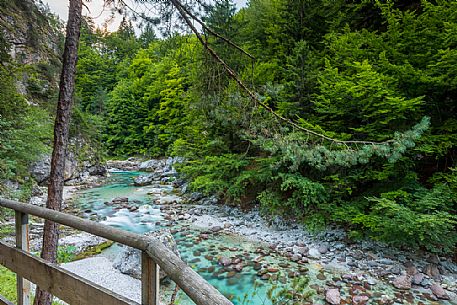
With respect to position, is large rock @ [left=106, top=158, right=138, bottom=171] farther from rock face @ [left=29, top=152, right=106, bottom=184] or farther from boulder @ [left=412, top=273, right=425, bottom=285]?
boulder @ [left=412, top=273, right=425, bottom=285]

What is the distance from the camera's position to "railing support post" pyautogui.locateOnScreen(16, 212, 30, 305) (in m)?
1.75

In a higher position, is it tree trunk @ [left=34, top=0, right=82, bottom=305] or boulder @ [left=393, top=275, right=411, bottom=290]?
tree trunk @ [left=34, top=0, right=82, bottom=305]

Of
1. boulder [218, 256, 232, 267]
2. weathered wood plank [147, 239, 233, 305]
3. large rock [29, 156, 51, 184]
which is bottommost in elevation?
boulder [218, 256, 232, 267]

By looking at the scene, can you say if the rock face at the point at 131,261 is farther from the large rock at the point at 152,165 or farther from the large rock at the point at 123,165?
the large rock at the point at 123,165

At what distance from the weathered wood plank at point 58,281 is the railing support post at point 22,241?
0.16 feet

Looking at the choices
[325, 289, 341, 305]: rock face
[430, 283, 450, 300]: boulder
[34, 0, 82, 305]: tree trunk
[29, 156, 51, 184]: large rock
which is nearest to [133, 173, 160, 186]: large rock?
[29, 156, 51, 184]: large rock

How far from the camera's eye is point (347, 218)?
6449 mm

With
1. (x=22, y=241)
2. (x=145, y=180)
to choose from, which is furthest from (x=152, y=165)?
(x=22, y=241)

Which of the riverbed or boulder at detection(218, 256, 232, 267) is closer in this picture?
the riverbed

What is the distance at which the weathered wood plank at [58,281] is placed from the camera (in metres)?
1.18

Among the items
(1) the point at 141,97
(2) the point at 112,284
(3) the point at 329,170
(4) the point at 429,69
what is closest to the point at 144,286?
(2) the point at 112,284

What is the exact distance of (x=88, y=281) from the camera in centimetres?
127

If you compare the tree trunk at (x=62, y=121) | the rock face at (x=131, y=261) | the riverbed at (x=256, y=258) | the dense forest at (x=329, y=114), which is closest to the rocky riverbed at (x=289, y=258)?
the riverbed at (x=256, y=258)

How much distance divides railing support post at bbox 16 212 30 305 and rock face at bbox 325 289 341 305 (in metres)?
4.17
